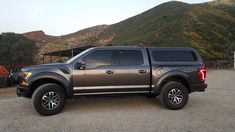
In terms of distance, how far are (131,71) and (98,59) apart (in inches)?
39.8

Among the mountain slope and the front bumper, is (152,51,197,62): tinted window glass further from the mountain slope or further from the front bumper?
the mountain slope

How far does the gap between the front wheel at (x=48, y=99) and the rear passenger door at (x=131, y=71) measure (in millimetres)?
1637

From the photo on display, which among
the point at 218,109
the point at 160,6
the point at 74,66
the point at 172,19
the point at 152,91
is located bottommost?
the point at 218,109

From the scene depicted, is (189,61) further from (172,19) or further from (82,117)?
(172,19)

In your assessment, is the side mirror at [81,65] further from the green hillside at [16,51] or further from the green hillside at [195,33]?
the green hillside at [16,51]

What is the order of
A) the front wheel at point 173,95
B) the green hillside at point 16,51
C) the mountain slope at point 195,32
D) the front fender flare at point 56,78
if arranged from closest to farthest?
the front fender flare at point 56,78, the front wheel at point 173,95, the mountain slope at point 195,32, the green hillside at point 16,51

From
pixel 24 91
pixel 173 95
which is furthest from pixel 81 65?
pixel 173 95

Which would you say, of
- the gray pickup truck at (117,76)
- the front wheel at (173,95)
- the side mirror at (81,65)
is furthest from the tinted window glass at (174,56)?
the side mirror at (81,65)

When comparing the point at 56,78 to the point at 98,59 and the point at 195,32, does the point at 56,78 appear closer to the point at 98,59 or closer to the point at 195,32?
the point at 98,59

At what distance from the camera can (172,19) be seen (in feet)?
181

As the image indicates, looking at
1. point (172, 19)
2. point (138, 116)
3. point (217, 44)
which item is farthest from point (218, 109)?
point (172, 19)

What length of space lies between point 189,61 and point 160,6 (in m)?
70.0

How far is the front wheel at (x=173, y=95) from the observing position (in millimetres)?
8711

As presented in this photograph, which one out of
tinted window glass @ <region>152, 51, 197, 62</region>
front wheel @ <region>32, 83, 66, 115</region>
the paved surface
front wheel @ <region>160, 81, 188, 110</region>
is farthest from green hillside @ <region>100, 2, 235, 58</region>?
front wheel @ <region>32, 83, 66, 115</region>
